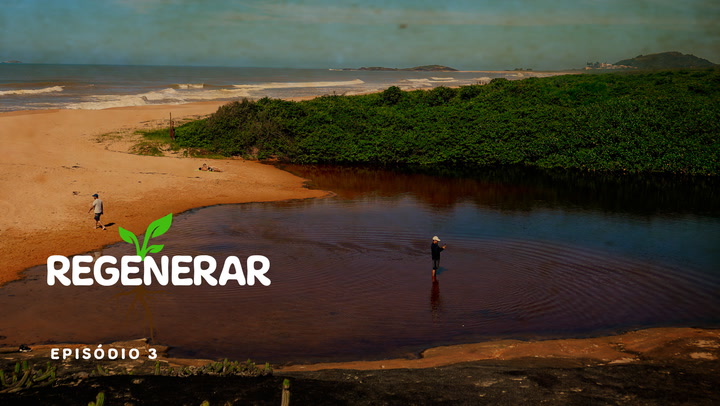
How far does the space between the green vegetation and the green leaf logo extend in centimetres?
1513

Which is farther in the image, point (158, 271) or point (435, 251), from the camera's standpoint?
point (158, 271)

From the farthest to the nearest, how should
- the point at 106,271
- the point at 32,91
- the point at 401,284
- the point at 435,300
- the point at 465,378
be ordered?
the point at 32,91
the point at 106,271
the point at 401,284
the point at 435,300
the point at 465,378

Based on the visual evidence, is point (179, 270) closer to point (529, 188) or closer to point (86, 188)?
point (86, 188)

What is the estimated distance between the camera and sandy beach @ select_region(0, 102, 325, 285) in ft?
64.4

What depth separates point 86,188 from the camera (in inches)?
1008

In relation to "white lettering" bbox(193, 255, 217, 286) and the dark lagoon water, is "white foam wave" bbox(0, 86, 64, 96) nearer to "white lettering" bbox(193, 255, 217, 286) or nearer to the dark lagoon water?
the dark lagoon water

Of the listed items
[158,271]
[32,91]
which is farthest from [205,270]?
[32,91]

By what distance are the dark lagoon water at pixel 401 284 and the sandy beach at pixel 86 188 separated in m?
1.31

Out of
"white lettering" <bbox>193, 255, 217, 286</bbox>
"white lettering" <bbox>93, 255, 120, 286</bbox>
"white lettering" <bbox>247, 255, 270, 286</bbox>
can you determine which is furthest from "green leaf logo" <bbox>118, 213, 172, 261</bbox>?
"white lettering" <bbox>247, 255, 270, 286</bbox>

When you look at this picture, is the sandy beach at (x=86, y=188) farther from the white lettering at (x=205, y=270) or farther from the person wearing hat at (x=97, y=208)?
the white lettering at (x=205, y=270)

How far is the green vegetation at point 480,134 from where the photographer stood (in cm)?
3438

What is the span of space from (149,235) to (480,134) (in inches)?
904

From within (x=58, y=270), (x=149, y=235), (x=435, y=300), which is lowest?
(x=435, y=300)

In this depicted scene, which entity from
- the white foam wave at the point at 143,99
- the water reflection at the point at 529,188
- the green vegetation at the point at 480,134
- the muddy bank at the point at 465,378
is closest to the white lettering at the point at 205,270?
the muddy bank at the point at 465,378
